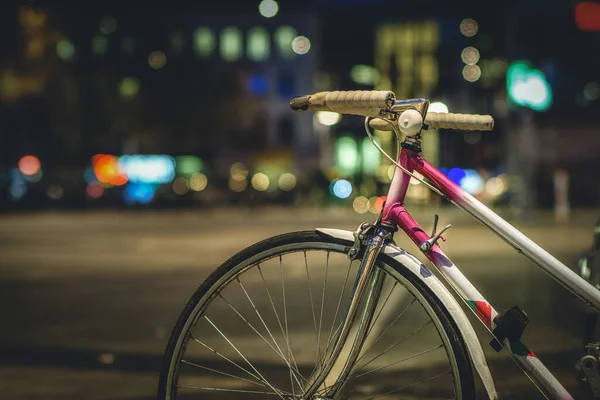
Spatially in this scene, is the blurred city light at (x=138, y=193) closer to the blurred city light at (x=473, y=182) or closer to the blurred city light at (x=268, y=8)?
the blurred city light at (x=473, y=182)

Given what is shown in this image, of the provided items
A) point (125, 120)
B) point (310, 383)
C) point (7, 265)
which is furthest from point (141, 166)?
point (310, 383)

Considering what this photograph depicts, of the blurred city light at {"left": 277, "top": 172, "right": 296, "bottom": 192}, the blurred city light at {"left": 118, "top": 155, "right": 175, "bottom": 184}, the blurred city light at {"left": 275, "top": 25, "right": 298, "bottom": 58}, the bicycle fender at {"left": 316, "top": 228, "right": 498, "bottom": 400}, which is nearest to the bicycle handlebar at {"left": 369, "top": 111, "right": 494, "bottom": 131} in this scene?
the bicycle fender at {"left": 316, "top": 228, "right": 498, "bottom": 400}

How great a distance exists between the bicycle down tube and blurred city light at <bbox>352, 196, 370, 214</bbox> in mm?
34828

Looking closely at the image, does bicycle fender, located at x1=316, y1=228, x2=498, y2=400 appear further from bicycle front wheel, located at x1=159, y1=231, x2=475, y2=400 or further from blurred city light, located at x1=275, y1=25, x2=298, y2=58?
blurred city light, located at x1=275, y1=25, x2=298, y2=58

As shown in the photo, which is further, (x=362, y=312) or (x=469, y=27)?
(x=469, y=27)

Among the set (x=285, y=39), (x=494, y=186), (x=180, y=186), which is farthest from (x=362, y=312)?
(x=285, y=39)

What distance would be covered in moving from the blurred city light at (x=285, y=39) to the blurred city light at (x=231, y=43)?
12.1 ft

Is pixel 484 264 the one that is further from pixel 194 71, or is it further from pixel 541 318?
pixel 194 71

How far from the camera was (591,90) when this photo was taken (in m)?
52.1

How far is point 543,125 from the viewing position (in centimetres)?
4938

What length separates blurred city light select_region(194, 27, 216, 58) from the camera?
301 ft

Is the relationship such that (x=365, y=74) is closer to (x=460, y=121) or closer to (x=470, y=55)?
(x=470, y=55)

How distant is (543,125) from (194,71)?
101ft

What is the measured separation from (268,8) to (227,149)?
1302 cm
